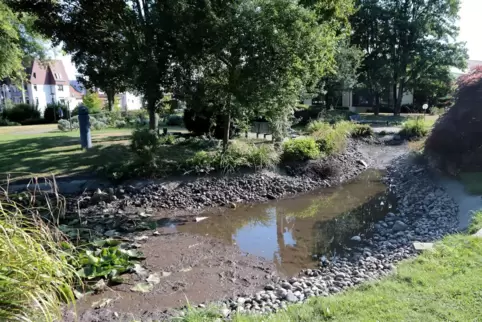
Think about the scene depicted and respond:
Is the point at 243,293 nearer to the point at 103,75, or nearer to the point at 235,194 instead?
the point at 235,194

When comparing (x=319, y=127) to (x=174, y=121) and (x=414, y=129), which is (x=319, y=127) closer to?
(x=414, y=129)

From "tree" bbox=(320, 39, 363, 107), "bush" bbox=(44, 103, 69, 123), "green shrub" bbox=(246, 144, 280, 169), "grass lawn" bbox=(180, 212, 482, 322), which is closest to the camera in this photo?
"grass lawn" bbox=(180, 212, 482, 322)

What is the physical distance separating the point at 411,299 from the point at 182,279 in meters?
2.81

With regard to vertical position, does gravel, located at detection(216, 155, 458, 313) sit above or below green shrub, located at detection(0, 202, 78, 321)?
below

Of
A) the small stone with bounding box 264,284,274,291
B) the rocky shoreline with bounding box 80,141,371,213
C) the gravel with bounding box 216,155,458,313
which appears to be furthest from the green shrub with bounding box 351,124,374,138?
the small stone with bounding box 264,284,274,291

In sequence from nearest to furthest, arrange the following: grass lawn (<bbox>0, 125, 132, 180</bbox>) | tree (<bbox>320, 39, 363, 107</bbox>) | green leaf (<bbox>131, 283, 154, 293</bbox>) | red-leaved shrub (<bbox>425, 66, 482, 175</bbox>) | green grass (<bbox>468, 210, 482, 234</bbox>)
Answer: green leaf (<bbox>131, 283, 154, 293</bbox>) → green grass (<bbox>468, 210, 482, 234</bbox>) → red-leaved shrub (<bbox>425, 66, 482, 175</bbox>) → grass lawn (<bbox>0, 125, 132, 180</bbox>) → tree (<bbox>320, 39, 363, 107</bbox>)

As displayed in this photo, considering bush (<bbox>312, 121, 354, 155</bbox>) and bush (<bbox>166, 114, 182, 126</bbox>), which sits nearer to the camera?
bush (<bbox>312, 121, 354, 155</bbox>)

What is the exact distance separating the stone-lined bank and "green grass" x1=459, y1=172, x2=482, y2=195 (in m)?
0.48

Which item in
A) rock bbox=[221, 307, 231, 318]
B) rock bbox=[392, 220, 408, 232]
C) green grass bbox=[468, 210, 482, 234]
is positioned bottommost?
rock bbox=[392, 220, 408, 232]

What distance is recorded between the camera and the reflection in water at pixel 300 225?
562 cm

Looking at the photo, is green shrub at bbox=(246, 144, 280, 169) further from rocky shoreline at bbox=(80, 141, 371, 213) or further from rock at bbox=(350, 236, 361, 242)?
rock at bbox=(350, 236, 361, 242)

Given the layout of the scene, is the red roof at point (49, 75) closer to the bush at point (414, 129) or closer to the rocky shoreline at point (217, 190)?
the bush at point (414, 129)

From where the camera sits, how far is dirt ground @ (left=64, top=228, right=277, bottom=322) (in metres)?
3.78

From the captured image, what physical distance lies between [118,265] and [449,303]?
3919 millimetres
